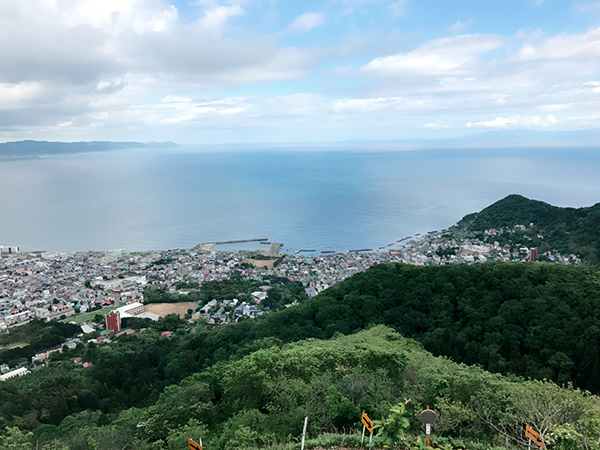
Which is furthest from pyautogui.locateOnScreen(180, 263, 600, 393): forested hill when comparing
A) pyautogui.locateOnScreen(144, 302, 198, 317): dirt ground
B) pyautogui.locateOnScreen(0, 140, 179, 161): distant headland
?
pyautogui.locateOnScreen(0, 140, 179, 161): distant headland

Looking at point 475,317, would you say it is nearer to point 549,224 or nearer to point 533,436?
point 533,436

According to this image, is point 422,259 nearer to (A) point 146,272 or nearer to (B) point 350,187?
(A) point 146,272

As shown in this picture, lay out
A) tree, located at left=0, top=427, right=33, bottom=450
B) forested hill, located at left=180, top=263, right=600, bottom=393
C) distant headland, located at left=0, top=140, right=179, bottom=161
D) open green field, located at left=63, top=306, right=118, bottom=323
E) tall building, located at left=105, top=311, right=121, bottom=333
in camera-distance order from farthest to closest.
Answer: distant headland, located at left=0, top=140, right=179, bottom=161 → open green field, located at left=63, top=306, right=118, bottom=323 → tall building, located at left=105, top=311, right=121, bottom=333 → forested hill, located at left=180, top=263, right=600, bottom=393 → tree, located at left=0, top=427, right=33, bottom=450

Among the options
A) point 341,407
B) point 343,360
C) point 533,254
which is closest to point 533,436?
point 341,407

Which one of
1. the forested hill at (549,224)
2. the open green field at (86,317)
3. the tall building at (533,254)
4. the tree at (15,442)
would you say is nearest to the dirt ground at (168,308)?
the open green field at (86,317)

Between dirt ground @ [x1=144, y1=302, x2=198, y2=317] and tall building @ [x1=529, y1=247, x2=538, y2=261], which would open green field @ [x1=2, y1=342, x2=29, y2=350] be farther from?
tall building @ [x1=529, y1=247, x2=538, y2=261]
